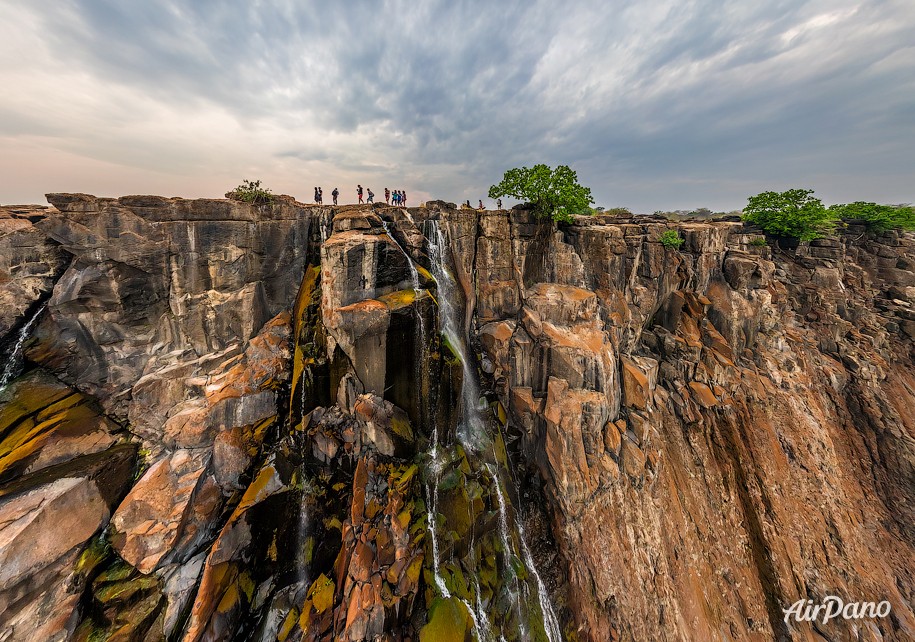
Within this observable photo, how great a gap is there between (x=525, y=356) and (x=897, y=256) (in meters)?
37.6

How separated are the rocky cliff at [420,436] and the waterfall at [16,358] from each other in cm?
15

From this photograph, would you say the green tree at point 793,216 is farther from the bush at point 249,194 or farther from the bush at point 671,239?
the bush at point 249,194

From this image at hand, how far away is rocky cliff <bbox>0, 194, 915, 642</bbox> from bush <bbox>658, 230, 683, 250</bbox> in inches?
46.5

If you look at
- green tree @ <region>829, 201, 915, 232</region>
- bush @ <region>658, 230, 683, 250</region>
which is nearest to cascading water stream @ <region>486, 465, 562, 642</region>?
bush @ <region>658, 230, 683, 250</region>

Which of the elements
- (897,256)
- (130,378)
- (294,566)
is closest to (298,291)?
(130,378)

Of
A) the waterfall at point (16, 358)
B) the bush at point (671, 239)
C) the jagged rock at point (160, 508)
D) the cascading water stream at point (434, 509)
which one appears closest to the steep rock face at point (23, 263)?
the waterfall at point (16, 358)

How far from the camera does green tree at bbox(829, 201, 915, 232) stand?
26672 mm

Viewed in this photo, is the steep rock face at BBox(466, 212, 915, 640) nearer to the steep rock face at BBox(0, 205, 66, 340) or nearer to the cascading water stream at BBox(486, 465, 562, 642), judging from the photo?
the cascading water stream at BBox(486, 465, 562, 642)

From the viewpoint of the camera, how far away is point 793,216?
1022 inches

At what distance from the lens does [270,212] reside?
19.0m

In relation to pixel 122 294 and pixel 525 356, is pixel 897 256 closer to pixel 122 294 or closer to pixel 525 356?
pixel 525 356

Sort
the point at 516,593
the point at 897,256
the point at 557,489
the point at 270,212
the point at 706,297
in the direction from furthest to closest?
the point at 897,256 → the point at 706,297 → the point at 270,212 → the point at 557,489 → the point at 516,593

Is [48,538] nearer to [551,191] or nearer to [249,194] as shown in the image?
[249,194]

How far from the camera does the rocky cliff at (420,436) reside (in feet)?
41.2
